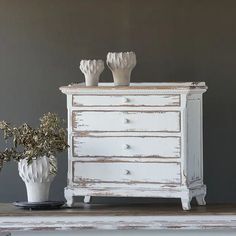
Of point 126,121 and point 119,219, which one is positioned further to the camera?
point 126,121

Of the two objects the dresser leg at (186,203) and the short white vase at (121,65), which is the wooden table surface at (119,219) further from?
the short white vase at (121,65)

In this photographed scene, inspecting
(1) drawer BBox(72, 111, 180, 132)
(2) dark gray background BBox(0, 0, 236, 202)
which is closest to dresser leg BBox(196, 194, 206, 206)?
(2) dark gray background BBox(0, 0, 236, 202)

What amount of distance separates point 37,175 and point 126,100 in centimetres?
62

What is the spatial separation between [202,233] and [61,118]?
118cm

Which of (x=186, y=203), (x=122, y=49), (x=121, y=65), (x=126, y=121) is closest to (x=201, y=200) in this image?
(x=186, y=203)

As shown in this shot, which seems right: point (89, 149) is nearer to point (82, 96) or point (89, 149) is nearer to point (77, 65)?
point (82, 96)

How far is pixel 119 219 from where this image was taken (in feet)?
14.2

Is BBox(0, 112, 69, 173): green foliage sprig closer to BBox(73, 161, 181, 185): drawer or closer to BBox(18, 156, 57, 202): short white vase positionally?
BBox(18, 156, 57, 202): short white vase

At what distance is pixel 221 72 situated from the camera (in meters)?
4.91

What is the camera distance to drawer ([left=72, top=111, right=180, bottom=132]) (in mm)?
4395

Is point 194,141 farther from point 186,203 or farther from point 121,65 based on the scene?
point 121,65

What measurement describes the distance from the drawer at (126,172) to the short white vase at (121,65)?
439 mm

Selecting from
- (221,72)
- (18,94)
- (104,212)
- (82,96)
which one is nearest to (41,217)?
→ (104,212)

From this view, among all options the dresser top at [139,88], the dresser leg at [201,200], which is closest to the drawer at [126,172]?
the dresser leg at [201,200]
